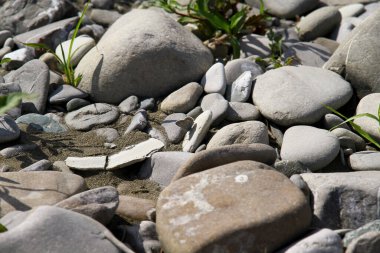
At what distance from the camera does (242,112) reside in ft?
14.4

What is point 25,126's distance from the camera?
4.41 m

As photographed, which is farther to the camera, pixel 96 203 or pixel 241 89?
pixel 241 89

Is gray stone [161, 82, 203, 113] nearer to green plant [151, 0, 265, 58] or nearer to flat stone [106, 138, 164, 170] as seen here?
flat stone [106, 138, 164, 170]

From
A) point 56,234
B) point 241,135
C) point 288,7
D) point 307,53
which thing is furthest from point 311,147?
point 288,7

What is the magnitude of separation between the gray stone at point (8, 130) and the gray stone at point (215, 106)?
4.28 feet

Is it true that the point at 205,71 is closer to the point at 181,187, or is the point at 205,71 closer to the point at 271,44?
the point at 271,44

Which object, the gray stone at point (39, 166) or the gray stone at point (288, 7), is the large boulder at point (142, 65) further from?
the gray stone at point (288, 7)

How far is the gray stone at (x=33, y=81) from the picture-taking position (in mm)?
4660

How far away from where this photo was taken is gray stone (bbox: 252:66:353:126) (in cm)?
426

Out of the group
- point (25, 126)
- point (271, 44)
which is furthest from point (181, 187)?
point (271, 44)

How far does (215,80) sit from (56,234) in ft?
6.98

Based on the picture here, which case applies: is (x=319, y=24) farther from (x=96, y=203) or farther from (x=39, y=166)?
(x=96, y=203)

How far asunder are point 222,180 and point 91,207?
2.29 ft

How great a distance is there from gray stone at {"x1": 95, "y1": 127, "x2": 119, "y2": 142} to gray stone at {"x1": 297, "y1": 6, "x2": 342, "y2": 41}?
2208 mm
